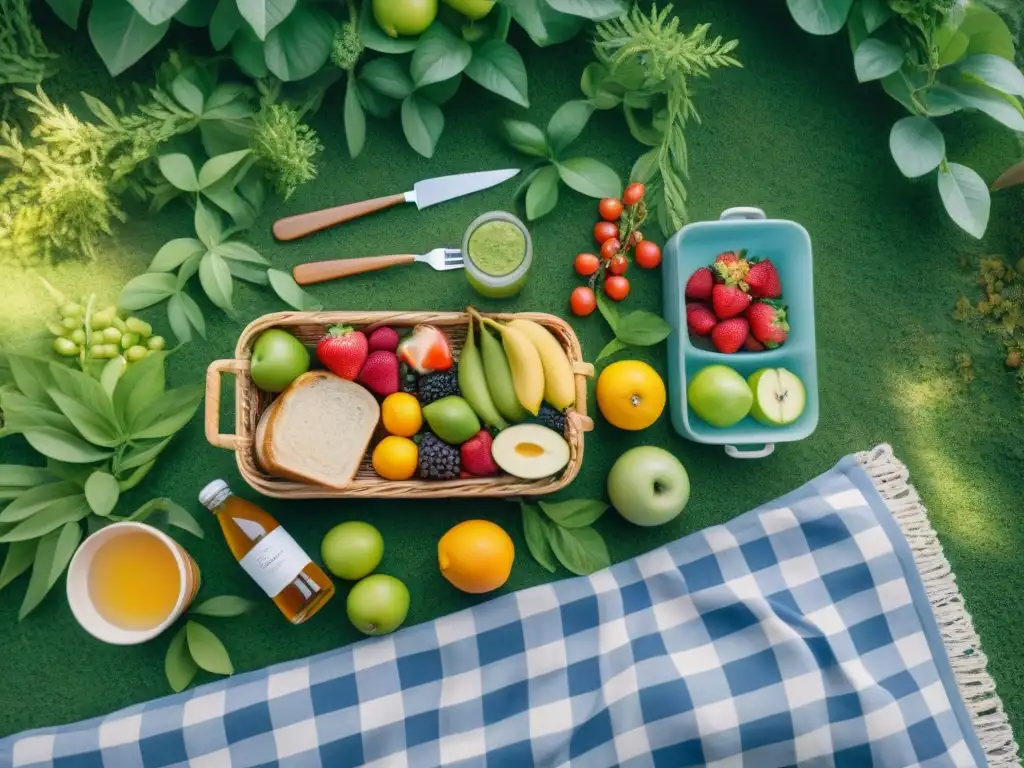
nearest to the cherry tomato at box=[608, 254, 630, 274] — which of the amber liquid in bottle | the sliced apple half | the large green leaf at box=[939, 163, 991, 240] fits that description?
the sliced apple half

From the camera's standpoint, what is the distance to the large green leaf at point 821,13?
1225mm

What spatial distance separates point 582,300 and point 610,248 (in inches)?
3.8

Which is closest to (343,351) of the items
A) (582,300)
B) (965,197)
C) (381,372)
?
(381,372)

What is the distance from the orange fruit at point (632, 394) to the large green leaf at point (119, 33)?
843mm

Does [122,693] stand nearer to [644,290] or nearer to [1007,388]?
[644,290]

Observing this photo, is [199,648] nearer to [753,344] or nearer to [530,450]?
[530,450]

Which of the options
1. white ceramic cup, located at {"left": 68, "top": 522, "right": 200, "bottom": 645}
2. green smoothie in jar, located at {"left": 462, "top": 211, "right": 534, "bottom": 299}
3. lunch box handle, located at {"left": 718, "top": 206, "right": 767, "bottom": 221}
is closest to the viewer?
white ceramic cup, located at {"left": 68, "top": 522, "right": 200, "bottom": 645}

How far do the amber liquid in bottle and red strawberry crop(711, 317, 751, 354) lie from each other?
28.0 inches

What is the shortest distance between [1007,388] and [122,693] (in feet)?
5.03

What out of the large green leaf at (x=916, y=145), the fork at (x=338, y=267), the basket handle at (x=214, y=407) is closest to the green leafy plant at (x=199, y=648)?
the basket handle at (x=214, y=407)

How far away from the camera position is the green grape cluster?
1.17m

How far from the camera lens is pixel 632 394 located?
44.8 inches

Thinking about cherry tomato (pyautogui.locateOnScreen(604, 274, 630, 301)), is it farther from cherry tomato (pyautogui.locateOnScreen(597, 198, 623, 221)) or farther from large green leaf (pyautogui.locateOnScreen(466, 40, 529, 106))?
large green leaf (pyautogui.locateOnScreen(466, 40, 529, 106))

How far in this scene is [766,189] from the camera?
133 centimetres
